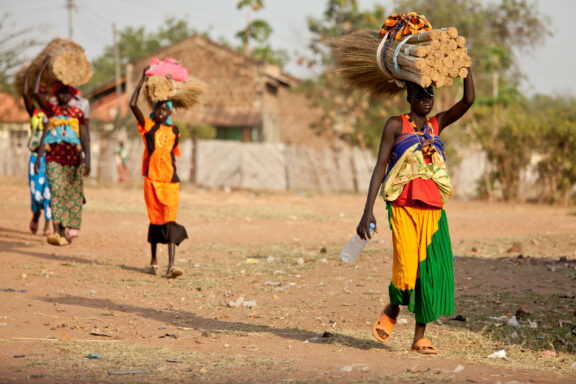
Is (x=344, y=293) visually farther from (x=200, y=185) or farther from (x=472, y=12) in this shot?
(x=472, y=12)

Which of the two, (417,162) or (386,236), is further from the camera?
(386,236)

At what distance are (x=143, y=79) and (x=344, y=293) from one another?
Result: 3.19m

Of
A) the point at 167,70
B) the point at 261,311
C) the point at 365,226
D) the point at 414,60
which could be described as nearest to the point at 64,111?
the point at 167,70

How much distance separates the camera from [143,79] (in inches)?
309

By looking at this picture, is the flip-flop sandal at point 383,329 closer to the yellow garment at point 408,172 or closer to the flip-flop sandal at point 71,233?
the yellow garment at point 408,172

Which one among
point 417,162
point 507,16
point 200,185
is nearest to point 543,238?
point 417,162

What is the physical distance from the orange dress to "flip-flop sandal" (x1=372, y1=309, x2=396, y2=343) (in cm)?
350

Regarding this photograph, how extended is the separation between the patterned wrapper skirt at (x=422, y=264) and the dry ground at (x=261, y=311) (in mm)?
366

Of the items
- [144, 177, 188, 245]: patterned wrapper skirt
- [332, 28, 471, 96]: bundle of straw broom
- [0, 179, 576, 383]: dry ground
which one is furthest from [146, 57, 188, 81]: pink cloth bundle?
[332, 28, 471, 96]: bundle of straw broom

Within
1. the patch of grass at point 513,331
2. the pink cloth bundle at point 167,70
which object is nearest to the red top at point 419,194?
the patch of grass at point 513,331

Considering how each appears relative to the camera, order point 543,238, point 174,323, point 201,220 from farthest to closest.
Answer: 1. point 201,220
2. point 543,238
3. point 174,323

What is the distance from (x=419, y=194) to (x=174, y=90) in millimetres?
3903

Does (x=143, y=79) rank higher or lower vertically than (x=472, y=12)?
lower

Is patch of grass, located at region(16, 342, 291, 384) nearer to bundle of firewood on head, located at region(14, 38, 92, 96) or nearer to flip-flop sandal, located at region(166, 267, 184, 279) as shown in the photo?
flip-flop sandal, located at region(166, 267, 184, 279)
